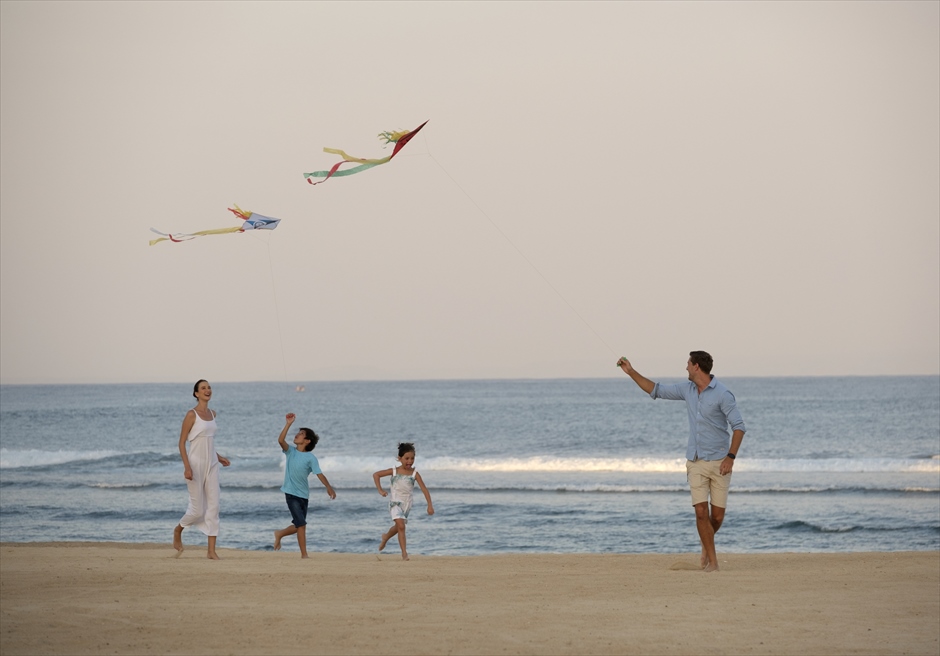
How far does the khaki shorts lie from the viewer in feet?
27.6

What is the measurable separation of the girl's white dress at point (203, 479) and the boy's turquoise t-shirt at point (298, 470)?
3.31 feet

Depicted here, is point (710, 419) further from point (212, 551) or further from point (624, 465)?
point (624, 465)

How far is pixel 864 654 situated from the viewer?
5711 millimetres

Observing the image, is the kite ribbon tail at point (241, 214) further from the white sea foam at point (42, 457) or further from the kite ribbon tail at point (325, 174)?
the white sea foam at point (42, 457)

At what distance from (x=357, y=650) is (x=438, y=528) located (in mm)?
11087

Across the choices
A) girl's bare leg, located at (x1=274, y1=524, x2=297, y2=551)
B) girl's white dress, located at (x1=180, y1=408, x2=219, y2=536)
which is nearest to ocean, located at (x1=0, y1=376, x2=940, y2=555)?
girl's bare leg, located at (x1=274, y1=524, x2=297, y2=551)

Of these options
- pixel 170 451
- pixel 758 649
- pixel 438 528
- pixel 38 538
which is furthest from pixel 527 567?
pixel 170 451

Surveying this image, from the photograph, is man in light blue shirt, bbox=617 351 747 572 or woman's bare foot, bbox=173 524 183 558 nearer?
man in light blue shirt, bbox=617 351 747 572

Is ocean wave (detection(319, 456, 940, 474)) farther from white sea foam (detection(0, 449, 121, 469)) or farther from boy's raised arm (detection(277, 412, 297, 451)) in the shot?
boy's raised arm (detection(277, 412, 297, 451))

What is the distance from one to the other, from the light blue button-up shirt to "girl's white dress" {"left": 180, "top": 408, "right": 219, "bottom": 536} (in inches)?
165

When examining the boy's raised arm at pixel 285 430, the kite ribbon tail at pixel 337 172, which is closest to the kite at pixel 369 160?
the kite ribbon tail at pixel 337 172

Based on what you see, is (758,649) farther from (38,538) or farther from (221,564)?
(38,538)

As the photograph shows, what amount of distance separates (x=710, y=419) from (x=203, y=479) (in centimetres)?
475

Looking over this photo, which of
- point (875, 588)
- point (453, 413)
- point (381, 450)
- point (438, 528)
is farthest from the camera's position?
point (453, 413)
